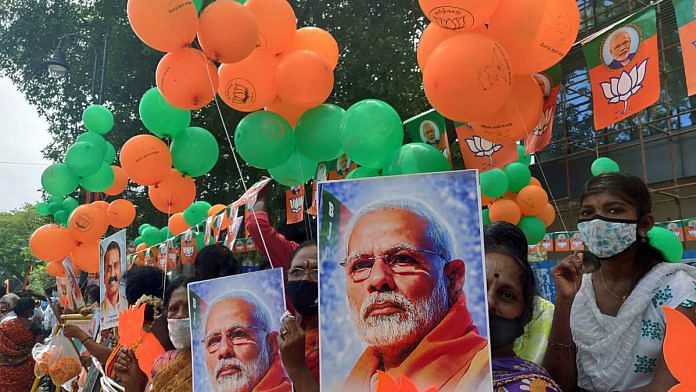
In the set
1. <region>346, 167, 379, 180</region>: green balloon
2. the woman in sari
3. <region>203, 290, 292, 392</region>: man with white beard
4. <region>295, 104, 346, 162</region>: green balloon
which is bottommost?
the woman in sari

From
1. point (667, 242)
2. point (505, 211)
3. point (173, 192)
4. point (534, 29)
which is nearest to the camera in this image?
point (534, 29)

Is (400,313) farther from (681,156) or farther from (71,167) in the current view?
(681,156)

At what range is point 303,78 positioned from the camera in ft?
10.4

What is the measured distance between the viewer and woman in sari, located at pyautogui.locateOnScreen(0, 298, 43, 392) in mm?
5621

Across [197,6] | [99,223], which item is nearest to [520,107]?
[197,6]

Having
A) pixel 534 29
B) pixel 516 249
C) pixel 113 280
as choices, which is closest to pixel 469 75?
pixel 534 29

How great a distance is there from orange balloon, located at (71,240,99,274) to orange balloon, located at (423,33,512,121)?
15.3 ft

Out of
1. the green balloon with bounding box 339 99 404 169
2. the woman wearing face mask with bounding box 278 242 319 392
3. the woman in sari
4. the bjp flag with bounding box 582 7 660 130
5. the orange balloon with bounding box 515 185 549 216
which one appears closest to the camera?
the woman wearing face mask with bounding box 278 242 319 392

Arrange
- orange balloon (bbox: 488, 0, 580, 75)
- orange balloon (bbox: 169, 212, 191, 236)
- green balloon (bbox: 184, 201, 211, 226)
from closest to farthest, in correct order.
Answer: orange balloon (bbox: 488, 0, 580, 75)
green balloon (bbox: 184, 201, 211, 226)
orange balloon (bbox: 169, 212, 191, 236)

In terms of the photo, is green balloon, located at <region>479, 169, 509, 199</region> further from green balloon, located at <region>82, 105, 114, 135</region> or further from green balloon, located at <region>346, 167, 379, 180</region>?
green balloon, located at <region>82, 105, 114, 135</region>

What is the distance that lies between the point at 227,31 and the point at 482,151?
1.93 m

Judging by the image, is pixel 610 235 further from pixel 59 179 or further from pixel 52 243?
pixel 52 243

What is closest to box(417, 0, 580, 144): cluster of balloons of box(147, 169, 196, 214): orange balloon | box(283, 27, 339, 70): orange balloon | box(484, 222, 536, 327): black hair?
box(484, 222, 536, 327): black hair

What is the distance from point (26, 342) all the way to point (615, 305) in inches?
230
